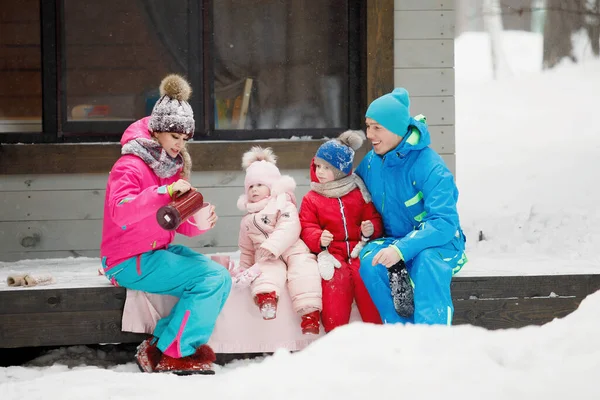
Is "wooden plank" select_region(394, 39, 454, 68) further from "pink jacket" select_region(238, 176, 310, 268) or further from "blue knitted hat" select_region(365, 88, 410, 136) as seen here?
"pink jacket" select_region(238, 176, 310, 268)

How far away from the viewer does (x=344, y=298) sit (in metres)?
4.80

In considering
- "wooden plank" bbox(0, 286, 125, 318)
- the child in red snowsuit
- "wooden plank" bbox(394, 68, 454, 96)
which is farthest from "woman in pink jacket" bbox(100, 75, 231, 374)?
"wooden plank" bbox(394, 68, 454, 96)

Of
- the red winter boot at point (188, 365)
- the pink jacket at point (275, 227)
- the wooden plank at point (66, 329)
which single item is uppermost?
the pink jacket at point (275, 227)

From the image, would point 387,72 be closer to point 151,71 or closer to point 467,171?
point 151,71

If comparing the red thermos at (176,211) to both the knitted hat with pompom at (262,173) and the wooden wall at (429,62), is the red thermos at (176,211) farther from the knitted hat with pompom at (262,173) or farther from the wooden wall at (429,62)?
the wooden wall at (429,62)

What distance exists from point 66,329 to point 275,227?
4.03 feet

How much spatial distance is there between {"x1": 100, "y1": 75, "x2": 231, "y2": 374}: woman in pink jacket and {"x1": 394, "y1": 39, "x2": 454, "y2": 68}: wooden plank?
8.42 ft

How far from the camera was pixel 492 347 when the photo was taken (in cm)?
282

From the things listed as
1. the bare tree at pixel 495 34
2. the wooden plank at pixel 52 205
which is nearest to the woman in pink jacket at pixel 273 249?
the wooden plank at pixel 52 205

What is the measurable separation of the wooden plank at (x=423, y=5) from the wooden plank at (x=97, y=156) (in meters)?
1.27

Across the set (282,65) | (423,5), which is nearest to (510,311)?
(423,5)

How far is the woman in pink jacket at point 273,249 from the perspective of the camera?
4.74 m

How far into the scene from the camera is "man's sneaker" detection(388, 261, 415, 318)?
4.63 metres

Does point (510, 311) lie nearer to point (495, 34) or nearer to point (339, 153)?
point (339, 153)
